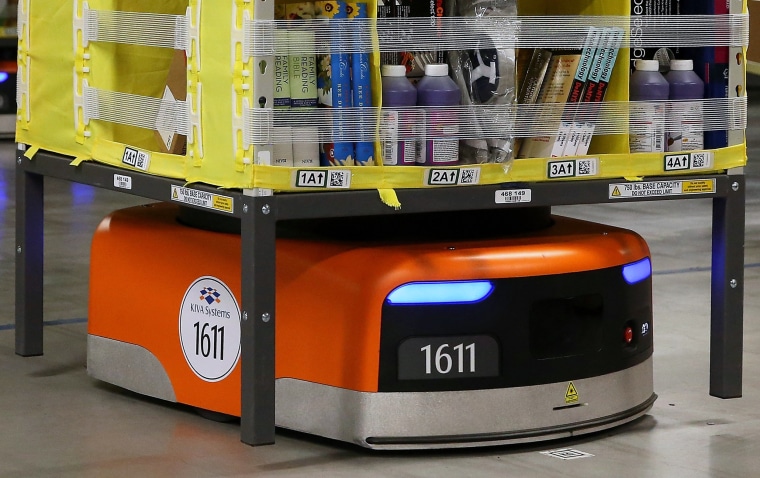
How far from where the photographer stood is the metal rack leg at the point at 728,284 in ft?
16.6

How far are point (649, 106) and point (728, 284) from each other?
685 millimetres

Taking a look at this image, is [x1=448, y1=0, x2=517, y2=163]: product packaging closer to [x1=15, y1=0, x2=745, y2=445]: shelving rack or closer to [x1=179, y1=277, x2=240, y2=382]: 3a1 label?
[x1=15, y1=0, x2=745, y2=445]: shelving rack

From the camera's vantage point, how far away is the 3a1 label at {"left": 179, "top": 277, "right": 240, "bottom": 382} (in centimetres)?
486

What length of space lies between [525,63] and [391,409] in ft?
3.93

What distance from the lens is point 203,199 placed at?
15.0 ft

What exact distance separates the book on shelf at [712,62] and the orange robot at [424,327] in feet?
1.41

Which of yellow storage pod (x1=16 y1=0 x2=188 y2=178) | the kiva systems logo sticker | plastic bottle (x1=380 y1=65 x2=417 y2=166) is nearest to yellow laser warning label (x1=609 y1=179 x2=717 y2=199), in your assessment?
plastic bottle (x1=380 y1=65 x2=417 y2=166)

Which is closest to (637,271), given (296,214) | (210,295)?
(296,214)

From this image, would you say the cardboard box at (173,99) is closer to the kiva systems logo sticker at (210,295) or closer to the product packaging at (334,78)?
the kiva systems logo sticker at (210,295)

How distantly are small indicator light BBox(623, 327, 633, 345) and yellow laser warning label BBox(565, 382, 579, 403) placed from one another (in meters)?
0.30

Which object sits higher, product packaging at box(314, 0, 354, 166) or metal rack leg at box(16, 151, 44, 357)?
product packaging at box(314, 0, 354, 166)

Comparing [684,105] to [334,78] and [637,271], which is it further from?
[334,78]

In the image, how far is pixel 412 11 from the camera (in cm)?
470

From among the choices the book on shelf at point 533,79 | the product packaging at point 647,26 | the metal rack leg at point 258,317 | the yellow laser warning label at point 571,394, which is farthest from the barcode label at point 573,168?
the metal rack leg at point 258,317
